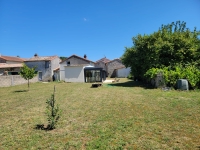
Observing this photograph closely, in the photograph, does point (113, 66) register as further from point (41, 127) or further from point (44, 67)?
point (41, 127)

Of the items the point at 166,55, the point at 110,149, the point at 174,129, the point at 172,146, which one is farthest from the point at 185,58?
the point at 110,149

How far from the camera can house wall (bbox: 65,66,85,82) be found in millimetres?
24469

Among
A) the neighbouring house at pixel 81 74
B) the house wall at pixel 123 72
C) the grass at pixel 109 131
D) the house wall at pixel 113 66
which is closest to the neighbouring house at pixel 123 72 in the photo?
the house wall at pixel 123 72

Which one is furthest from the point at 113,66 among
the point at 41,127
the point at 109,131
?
the point at 109,131

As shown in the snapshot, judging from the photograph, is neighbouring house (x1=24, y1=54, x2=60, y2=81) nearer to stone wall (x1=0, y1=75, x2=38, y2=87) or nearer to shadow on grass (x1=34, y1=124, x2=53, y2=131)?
stone wall (x1=0, y1=75, x2=38, y2=87)

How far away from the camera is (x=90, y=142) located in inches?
145

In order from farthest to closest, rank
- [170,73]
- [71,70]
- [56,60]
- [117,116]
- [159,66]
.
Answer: [56,60] → [71,70] → [159,66] → [170,73] → [117,116]

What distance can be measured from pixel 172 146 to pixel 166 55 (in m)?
14.2

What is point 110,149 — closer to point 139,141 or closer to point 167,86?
point 139,141

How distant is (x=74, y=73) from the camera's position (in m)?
24.7

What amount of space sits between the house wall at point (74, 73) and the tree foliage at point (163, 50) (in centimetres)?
1116

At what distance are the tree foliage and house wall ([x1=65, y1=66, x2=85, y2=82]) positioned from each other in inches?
439

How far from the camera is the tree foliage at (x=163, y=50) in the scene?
567 inches

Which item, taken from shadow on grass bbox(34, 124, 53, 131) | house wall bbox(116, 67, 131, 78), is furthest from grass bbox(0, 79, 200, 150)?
house wall bbox(116, 67, 131, 78)
